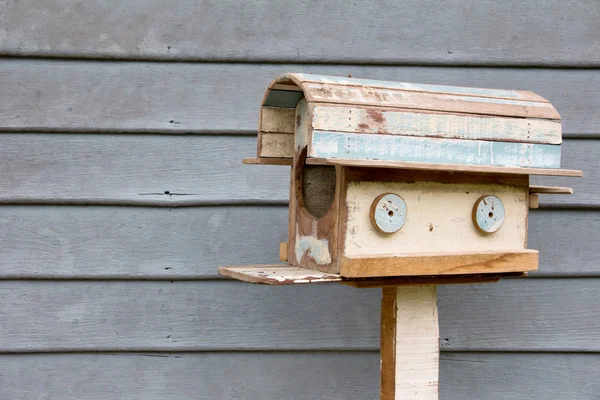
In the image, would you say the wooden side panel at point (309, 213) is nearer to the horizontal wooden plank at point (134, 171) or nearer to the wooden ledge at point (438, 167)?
the wooden ledge at point (438, 167)

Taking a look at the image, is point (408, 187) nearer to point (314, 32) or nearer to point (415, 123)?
point (415, 123)

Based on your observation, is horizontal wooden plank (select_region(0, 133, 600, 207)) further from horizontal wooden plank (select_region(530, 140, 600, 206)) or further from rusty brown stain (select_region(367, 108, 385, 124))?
rusty brown stain (select_region(367, 108, 385, 124))

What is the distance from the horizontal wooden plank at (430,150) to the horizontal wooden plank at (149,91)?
0.52 meters

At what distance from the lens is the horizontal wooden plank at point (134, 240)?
1954 millimetres

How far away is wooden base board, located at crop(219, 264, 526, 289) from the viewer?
136 cm

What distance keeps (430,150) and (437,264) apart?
221 mm

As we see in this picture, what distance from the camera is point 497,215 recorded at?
155cm

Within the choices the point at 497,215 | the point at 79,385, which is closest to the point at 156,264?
the point at 79,385

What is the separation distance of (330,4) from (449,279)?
0.85 metres

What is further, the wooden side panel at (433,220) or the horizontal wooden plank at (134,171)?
the horizontal wooden plank at (134,171)

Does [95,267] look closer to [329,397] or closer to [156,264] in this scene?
[156,264]

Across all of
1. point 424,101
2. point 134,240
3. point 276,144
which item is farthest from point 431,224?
point 134,240

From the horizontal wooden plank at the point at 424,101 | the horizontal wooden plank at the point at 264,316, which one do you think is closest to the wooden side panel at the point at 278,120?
the horizontal wooden plank at the point at 424,101

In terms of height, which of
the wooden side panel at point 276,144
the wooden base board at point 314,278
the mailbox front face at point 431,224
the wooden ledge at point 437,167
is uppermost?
the wooden side panel at point 276,144
